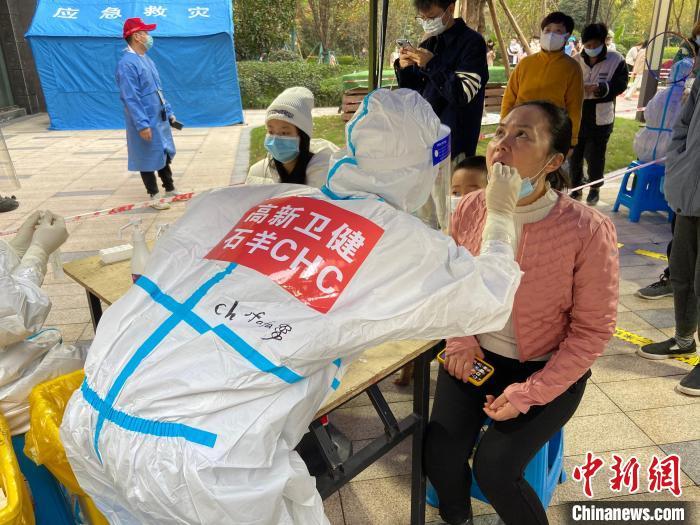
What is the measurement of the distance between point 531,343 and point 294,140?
1464 mm

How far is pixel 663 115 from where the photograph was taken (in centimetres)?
441

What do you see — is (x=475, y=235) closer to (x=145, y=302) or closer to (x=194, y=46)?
(x=145, y=302)

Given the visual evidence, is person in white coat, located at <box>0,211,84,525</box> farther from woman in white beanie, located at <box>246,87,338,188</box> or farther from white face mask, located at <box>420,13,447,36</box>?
white face mask, located at <box>420,13,447,36</box>

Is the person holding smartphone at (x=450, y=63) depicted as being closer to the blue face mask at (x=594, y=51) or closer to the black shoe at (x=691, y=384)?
the black shoe at (x=691, y=384)

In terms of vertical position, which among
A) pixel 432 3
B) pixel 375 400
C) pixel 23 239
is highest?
pixel 432 3

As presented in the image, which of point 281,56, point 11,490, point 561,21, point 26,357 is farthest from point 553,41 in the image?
point 281,56

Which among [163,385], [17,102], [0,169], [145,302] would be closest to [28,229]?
[145,302]

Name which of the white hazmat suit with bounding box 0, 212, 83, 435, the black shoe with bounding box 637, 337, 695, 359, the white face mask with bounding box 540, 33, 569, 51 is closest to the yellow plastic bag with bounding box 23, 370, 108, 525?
the white hazmat suit with bounding box 0, 212, 83, 435

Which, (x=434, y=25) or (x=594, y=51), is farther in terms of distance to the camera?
(x=594, y=51)

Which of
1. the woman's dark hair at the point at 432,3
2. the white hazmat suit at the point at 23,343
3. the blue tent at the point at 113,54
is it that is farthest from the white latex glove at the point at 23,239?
the blue tent at the point at 113,54

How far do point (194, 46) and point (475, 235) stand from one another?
36.0 ft

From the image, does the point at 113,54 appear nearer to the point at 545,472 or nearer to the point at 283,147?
the point at 283,147

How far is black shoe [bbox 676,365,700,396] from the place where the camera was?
2502 millimetres

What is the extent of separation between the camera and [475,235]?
5.75 ft
